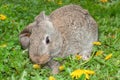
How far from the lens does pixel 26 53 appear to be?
22.1 ft

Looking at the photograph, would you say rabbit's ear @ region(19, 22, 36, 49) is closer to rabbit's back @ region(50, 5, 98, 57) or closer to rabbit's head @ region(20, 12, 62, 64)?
rabbit's head @ region(20, 12, 62, 64)

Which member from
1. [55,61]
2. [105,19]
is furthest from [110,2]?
[55,61]

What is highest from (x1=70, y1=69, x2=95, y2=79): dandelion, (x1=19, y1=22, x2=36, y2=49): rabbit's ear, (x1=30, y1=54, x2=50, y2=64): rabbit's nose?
(x1=19, y1=22, x2=36, y2=49): rabbit's ear

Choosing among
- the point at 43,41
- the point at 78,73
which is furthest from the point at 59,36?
the point at 78,73

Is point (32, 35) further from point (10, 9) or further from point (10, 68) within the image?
point (10, 9)

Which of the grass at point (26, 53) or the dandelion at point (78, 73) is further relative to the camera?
the grass at point (26, 53)

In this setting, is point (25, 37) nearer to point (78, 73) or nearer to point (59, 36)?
point (59, 36)

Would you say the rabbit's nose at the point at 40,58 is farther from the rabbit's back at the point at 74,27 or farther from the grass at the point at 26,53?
the rabbit's back at the point at 74,27

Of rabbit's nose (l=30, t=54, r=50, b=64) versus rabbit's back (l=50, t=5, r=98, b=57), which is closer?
rabbit's nose (l=30, t=54, r=50, b=64)

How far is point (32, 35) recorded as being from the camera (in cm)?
620

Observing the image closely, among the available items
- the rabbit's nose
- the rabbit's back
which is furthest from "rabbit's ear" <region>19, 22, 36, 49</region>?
the rabbit's nose

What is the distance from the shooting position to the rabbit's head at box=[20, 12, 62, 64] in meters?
5.94

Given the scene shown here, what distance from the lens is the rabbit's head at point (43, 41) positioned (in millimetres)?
5941

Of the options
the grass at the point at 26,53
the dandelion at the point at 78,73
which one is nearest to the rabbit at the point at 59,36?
the grass at the point at 26,53
